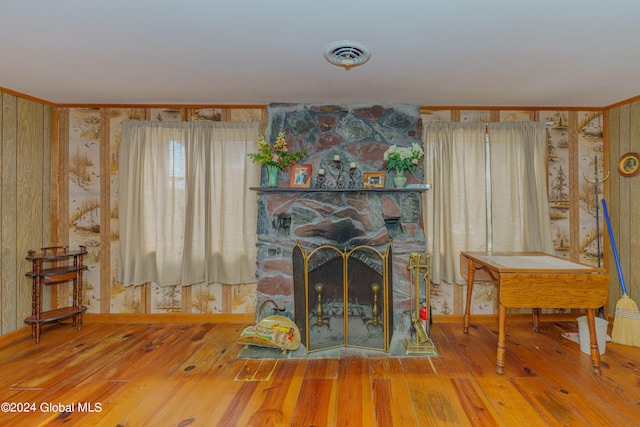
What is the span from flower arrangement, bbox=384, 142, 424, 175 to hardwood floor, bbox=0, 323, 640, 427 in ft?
5.04

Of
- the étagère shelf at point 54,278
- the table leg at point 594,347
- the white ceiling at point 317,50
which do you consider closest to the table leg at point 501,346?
the table leg at point 594,347

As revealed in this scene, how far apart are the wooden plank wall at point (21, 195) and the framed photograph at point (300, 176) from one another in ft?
7.90

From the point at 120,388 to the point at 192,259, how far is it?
1.22 m

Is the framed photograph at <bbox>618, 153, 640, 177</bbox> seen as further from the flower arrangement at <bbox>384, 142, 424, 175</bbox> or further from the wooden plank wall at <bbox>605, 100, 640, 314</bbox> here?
the flower arrangement at <bbox>384, 142, 424, 175</bbox>

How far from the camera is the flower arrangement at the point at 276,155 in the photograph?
103 inches

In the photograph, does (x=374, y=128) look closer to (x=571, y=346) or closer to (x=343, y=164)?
(x=343, y=164)

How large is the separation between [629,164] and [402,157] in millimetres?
2172

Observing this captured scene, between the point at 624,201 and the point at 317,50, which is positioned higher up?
the point at 317,50

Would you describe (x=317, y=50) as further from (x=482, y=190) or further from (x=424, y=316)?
(x=424, y=316)

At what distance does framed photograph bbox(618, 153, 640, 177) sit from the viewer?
272cm

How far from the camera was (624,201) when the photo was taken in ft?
9.37

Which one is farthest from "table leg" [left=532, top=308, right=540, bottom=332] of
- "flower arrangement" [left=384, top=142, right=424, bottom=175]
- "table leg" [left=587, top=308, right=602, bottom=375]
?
"flower arrangement" [left=384, top=142, right=424, bottom=175]

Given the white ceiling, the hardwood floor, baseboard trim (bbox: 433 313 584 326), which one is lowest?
the hardwood floor

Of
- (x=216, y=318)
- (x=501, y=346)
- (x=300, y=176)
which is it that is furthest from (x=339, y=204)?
(x=216, y=318)
